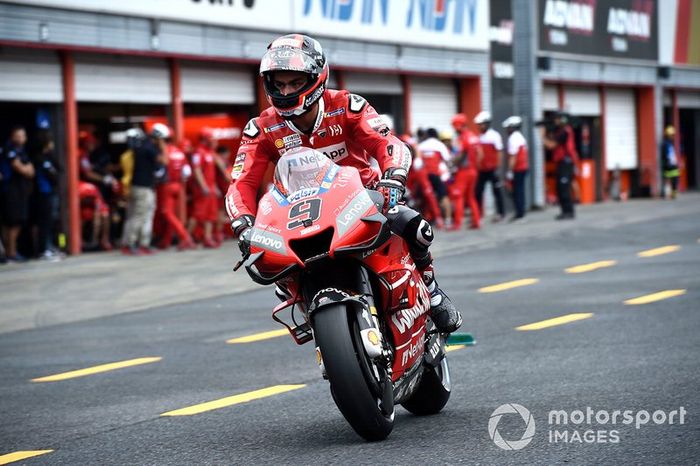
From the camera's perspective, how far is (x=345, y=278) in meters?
6.04

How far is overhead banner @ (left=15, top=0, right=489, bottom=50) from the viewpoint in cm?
2078

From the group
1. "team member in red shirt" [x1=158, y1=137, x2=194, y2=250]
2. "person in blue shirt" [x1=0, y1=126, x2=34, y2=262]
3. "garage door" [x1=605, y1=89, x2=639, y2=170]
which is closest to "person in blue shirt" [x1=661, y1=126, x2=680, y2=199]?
"garage door" [x1=605, y1=89, x2=639, y2=170]

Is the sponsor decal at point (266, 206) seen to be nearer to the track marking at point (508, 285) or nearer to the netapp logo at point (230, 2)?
the track marking at point (508, 285)

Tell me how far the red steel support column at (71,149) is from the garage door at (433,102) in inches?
378

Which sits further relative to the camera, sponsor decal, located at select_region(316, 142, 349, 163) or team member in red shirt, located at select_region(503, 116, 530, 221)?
team member in red shirt, located at select_region(503, 116, 530, 221)

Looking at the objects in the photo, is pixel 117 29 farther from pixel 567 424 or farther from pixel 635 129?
pixel 635 129

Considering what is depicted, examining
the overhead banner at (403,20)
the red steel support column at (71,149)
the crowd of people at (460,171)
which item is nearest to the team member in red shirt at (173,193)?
the red steel support column at (71,149)

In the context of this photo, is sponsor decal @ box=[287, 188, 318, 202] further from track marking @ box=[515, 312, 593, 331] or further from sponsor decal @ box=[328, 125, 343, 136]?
track marking @ box=[515, 312, 593, 331]

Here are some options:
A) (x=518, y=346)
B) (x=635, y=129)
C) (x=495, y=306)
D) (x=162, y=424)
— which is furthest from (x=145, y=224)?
(x=635, y=129)

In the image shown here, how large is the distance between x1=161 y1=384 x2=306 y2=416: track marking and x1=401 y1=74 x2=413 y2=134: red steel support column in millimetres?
19888

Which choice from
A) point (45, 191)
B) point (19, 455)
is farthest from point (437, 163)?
point (19, 455)

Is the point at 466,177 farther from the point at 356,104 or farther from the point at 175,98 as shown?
the point at 356,104

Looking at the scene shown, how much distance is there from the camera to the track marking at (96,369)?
903cm

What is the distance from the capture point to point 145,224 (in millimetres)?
19656
